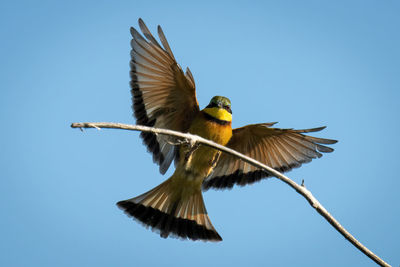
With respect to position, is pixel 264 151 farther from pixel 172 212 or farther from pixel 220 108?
pixel 172 212

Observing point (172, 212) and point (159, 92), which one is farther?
point (172, 212)

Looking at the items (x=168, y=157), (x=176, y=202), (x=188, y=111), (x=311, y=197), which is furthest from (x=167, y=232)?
(x=311, y=197)

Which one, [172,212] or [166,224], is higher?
[172,212]

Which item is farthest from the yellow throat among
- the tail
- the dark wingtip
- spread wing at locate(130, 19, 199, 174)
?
the dark wingtip

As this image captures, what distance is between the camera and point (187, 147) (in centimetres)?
488

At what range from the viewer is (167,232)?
16.7 feet

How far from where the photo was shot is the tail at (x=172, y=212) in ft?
16.7

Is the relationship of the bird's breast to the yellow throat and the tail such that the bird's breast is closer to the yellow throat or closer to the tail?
the yellow throat

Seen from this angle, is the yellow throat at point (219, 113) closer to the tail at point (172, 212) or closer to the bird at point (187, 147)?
the bird at point (187, 147)

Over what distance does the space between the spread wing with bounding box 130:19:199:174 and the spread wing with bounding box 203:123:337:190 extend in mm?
629

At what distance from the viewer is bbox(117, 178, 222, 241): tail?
509 cm

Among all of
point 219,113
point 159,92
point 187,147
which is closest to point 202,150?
point 187,147

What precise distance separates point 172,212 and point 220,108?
4.31 ft

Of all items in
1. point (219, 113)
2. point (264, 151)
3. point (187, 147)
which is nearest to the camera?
point (187, 147)
